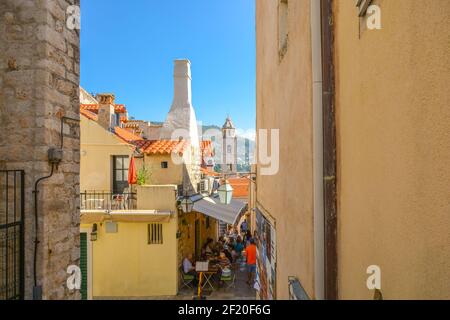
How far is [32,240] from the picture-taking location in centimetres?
362

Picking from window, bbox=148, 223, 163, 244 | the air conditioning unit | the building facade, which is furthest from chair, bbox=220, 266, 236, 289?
the building facade

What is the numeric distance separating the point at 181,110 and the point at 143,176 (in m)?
5.95

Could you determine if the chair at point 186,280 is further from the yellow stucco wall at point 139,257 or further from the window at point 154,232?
the window at point 154,232

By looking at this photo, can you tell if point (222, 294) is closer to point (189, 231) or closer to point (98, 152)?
point (189, 231)

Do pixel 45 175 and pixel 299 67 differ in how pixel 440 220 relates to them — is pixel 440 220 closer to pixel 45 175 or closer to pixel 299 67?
pixel 299 67

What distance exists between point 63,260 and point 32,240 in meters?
0.57

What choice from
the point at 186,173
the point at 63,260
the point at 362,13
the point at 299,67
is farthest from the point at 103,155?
the point at 362,13

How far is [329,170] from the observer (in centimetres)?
292

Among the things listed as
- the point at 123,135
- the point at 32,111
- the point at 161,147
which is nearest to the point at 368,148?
the point at 32,111

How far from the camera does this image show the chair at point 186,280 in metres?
11.5

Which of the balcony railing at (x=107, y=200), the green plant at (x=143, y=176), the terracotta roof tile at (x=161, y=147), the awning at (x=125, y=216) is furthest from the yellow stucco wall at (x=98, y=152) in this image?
the awning at (x=125, y=216)

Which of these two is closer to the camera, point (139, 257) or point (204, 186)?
point (139, 257)

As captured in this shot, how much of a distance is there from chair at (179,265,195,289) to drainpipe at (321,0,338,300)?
30.7 ft

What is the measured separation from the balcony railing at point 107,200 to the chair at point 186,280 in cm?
308
